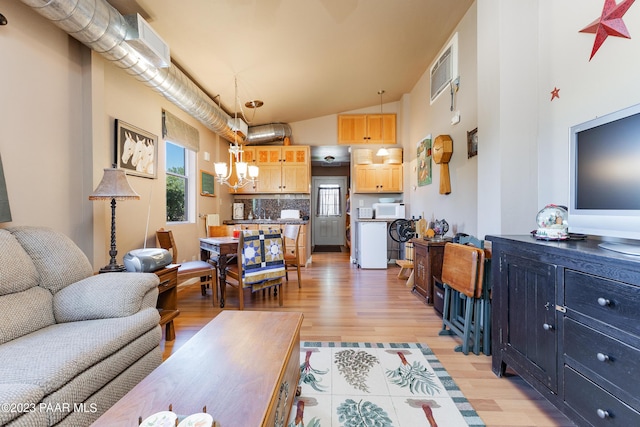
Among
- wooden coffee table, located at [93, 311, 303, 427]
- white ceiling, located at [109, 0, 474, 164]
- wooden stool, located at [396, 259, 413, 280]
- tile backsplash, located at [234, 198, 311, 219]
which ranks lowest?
wooden stool, located at [396, 259, 413, 280]

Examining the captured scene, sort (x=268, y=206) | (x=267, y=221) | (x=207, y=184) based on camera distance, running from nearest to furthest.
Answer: (x=207, y=184)
(x=267, y=221)
(x=268, y=206)

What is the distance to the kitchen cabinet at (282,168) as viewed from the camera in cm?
580

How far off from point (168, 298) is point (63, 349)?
4.17 feet

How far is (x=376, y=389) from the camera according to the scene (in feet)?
5.52

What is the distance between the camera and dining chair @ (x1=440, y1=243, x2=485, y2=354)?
2.03 meters

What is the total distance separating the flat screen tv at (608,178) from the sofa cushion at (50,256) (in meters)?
2.87

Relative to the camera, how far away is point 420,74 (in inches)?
183

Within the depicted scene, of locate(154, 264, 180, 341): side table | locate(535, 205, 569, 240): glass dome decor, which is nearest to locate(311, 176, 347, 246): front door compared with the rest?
locate(154, 264, 180, 341): side table

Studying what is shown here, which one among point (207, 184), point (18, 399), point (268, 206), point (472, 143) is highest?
point (472, 143)

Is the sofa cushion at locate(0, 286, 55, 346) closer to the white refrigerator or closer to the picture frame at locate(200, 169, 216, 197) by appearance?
the picture frame at locate(200, 169, 216, 197)

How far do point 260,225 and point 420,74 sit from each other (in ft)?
12.9

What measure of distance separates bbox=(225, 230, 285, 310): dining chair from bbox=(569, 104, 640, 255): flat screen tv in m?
2.53

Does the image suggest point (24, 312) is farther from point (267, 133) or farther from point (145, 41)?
point (267, 133)

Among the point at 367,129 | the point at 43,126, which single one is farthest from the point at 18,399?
the point at 367,129
